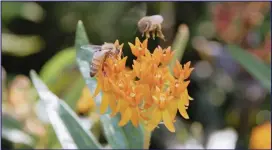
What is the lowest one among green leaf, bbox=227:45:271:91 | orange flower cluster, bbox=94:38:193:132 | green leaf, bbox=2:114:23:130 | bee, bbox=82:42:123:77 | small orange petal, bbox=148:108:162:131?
green leaf, bbox=2:114:23:130

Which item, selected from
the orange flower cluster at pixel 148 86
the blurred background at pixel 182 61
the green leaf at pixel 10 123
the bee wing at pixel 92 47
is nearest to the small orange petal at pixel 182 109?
the orange flower cluster at pixel 148 86

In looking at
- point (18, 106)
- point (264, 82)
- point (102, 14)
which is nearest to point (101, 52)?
point (264, 82)

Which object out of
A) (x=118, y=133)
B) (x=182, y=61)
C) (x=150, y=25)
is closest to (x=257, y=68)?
(x=182, y=61)

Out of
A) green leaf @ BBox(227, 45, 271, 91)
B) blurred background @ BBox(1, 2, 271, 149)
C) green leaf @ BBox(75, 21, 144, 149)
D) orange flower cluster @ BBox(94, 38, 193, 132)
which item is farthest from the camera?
blurred background @ BBox(1, 2, 271, 149)

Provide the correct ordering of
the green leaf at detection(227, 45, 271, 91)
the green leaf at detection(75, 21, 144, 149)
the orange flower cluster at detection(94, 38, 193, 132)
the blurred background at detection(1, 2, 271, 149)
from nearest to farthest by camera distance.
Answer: the orange flower cluster at detection(94, 38, 193, 132) → the green leaf at detection(75, 21, 144, 149) → the green leaf at detection(227, 45, 271, 91) → the blurred background at detection(1, 2, 271, 149)

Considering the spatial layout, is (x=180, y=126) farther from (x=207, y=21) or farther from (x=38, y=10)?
(x=38, y=10)

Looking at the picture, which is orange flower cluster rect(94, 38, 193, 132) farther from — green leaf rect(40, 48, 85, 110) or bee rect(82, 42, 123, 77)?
green leaf rect(40, 48, 85, 110)

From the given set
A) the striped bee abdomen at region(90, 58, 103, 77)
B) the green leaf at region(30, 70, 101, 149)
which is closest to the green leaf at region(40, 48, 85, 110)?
the green leaf at region(30, 70, 101, 149)
